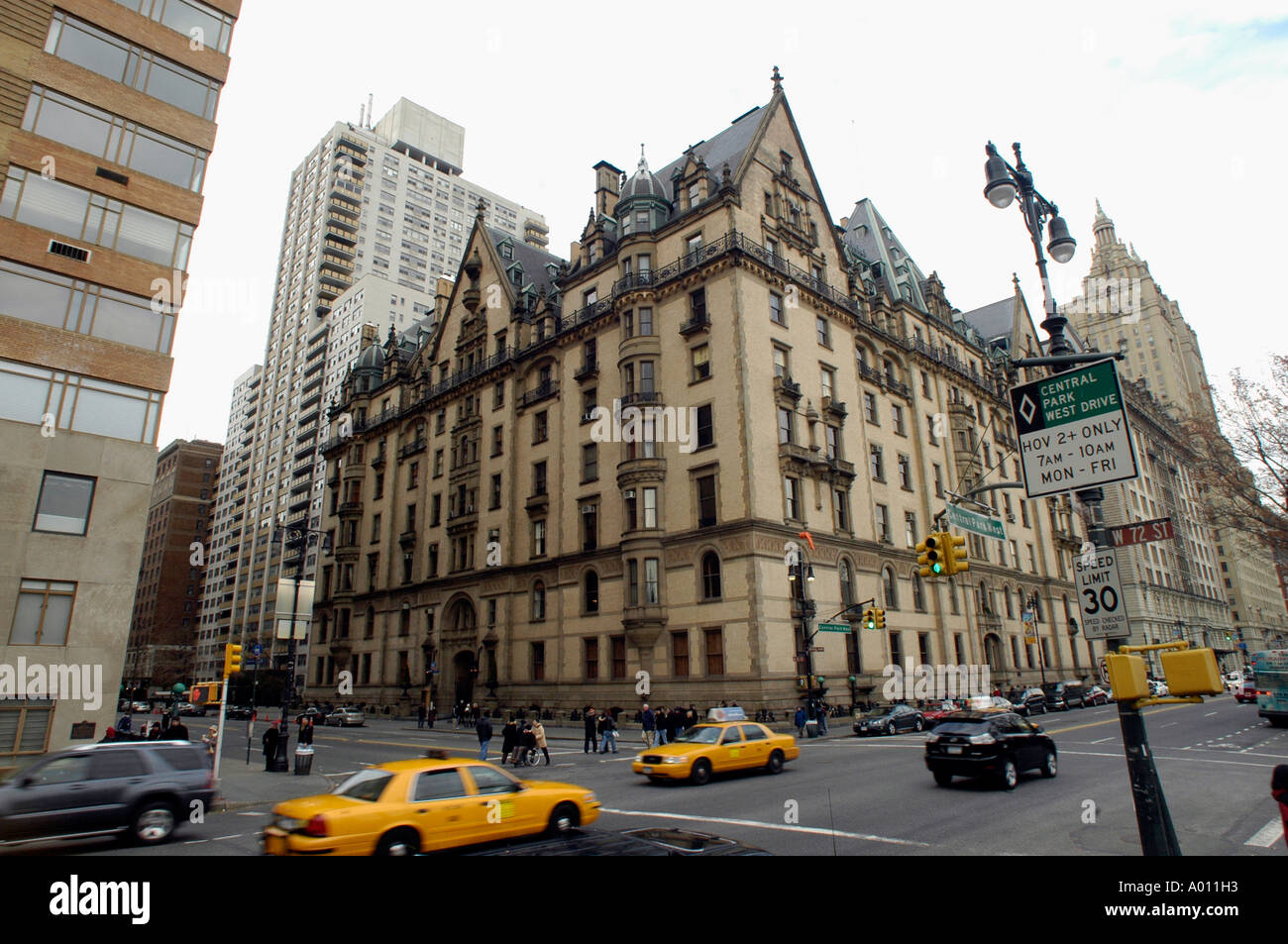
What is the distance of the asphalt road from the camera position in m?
10.7

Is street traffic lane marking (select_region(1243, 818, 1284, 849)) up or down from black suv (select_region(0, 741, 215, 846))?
down

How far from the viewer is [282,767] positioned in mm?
23719

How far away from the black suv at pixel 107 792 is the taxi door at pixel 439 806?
20.3ft

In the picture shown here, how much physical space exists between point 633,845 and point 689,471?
1282 inches

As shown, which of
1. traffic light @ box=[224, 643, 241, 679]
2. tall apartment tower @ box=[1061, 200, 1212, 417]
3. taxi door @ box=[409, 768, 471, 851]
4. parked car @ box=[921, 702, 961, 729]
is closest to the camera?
taxi door @ box=[409, 768, 471, 851]

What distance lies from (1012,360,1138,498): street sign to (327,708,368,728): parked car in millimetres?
48218

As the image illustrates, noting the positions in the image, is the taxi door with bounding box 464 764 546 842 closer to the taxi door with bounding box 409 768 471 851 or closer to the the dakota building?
the taxi door with bounding box 409 768 471 851

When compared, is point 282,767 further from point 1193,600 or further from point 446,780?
point 1193,600

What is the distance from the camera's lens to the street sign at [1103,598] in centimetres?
831

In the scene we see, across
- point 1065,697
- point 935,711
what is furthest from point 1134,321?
point 935,711

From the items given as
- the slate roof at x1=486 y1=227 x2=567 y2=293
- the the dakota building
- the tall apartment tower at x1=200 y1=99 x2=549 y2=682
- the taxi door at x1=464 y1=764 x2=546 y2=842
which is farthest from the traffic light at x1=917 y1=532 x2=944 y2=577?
the tall apartment tower at x1=200 y1=99 x2=549 y2=682

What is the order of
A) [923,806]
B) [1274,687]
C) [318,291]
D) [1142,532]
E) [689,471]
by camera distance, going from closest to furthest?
[1142,532] → [923,806] → [1274,687] → [689,471] → [318,291]

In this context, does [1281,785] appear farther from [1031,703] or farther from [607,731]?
[1031,703]

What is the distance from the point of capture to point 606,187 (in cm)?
5009
